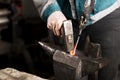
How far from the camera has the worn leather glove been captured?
3.85 ft

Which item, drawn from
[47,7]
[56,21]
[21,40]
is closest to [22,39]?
[21,40]

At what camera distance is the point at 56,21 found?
46.9 inches

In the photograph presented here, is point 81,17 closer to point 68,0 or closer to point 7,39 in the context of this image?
point 68,0

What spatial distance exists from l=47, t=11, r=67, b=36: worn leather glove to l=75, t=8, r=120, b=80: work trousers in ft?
0.64

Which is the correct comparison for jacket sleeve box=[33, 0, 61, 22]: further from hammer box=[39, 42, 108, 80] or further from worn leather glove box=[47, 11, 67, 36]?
hammer box=[39, 42, 108, 80]

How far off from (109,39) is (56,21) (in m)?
0.28

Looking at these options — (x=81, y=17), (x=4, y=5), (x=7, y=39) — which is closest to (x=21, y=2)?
(x=4, y=5)

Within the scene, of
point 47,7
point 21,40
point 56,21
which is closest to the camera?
point 56,21

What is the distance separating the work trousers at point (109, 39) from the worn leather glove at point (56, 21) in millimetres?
196

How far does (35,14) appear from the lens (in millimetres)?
3545

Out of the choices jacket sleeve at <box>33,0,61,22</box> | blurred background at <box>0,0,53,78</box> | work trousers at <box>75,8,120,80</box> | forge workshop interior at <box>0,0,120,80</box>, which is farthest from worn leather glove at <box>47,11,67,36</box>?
blurred background at <box>0,0,53,78</box>

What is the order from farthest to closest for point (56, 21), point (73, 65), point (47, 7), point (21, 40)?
point (21, 40) → point (47, 7) → point (56, 21) → point (73, 65)

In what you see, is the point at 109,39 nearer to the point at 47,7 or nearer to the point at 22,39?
the point at 47,7

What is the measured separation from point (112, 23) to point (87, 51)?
0.23 metres
